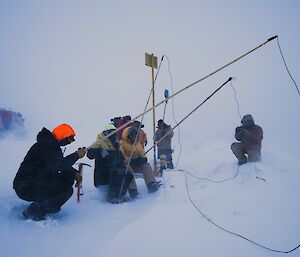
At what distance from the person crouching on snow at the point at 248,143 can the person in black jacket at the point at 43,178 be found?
364 cm

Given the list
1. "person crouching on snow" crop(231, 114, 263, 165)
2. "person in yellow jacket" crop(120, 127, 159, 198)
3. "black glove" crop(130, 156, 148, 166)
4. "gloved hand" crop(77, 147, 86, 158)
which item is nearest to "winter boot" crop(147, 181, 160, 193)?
"person in yellow jacket" crop(120, 127, 159, 198)

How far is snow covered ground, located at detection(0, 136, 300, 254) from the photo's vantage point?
123 inches

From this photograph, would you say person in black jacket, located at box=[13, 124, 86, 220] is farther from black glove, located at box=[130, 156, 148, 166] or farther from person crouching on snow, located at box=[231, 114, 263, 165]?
person crouching on snow, located at box=[231, 114, 263, 165]

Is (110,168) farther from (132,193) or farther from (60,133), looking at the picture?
(60,133)

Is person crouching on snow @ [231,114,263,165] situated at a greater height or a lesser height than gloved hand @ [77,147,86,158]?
lesser

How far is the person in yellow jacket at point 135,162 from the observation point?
500cm

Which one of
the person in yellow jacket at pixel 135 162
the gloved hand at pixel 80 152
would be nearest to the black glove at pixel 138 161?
the person in yellow jacket at pixel 135 162

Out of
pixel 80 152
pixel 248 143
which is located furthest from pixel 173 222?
pixel 248 143

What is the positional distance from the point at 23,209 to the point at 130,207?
1502mm

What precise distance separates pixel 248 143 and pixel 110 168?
3.00m

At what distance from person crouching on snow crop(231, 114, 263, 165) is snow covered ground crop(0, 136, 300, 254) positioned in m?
0.61

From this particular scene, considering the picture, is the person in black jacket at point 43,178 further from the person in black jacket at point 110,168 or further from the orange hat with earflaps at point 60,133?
the person in black jacket at point 110,168

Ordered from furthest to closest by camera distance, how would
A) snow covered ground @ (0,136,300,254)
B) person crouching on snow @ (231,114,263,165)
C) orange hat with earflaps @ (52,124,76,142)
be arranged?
person crouching on snow @ (231,114,263,165)
orange hat with earflaps @ (52,124,76,142)
snow covered ground @ (0,136,300,254)

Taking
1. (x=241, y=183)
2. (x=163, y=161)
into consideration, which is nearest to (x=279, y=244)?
(x=241, y=183)
